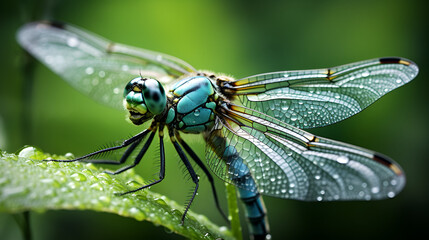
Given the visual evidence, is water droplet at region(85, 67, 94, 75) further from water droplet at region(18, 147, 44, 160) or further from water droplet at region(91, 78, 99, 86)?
water droplet at region(18, 147, 44, 160)

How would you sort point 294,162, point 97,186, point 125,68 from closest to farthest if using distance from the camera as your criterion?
point 97,186, point 294,162, point 125,68

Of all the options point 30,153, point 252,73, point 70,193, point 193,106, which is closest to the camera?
point 70,193

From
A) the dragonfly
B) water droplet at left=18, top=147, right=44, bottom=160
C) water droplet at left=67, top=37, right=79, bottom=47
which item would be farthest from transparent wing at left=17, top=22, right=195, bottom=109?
water droplet at left=18, top=147, right=44, bottom=160

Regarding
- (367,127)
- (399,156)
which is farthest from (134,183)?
(399,156)

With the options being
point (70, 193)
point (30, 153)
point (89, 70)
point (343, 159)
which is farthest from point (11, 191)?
point (89, 70)

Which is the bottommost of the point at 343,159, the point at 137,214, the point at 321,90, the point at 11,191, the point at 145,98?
the point at 137,214

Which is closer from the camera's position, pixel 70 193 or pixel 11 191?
pixel 11 191

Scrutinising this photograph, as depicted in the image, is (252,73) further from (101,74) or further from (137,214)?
(137,214)
